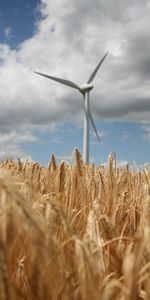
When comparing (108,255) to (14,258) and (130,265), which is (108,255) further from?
(130,265)

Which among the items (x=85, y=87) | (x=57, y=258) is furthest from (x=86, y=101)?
(x=57, y=258)

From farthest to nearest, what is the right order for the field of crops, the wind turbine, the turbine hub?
the turbine hub
the wind turbine
the field of crops

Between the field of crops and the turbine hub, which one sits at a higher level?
the turbine hub

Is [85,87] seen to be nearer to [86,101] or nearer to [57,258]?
Answer: [86,101]

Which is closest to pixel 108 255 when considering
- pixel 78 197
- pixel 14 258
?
pixel 14 258

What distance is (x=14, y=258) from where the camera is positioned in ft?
4.44

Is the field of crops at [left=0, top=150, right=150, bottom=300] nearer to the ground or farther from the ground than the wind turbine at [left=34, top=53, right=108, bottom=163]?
nearer to the ground

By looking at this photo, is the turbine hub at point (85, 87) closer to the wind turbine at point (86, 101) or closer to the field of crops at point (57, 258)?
the wind turbine at point (86, 101)

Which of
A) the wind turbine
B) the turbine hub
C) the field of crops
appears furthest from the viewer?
the turbine hub

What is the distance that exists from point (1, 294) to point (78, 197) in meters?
2.16

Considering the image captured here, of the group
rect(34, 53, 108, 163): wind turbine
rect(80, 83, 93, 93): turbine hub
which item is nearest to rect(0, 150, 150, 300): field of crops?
rect(34, 53, 108, 163): wind turbine

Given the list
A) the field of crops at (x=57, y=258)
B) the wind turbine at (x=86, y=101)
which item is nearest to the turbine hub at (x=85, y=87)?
the wind turbine at (x=86, y=101)

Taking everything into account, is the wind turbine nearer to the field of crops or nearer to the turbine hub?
the turbine hub

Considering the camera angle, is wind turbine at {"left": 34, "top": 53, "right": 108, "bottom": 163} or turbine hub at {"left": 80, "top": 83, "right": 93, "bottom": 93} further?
turbine hub at {"left": 80, "top": 83, "right": 93, "bottom": 93}
